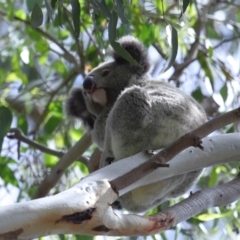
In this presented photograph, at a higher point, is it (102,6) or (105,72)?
(102,6)

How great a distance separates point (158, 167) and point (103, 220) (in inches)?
9.8

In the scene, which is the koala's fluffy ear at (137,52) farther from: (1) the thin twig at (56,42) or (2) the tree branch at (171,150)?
(2) the tree branch at (171,150)

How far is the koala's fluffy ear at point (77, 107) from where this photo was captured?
11.0ft

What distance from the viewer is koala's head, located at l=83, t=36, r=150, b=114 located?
317cm

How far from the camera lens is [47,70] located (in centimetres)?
440

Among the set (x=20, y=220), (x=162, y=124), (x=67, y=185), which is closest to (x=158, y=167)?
(x=20, y=220)

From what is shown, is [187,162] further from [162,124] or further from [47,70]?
[47,70]

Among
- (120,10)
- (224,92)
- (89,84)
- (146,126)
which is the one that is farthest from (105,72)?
(120,10)

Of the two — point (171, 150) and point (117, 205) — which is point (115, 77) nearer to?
point (117, 205)

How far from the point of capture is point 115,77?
3266mm

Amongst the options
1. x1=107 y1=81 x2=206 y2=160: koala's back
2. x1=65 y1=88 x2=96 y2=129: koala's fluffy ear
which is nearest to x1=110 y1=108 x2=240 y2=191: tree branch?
x1=107 y1=81 x2=206 y2=160: koala's back

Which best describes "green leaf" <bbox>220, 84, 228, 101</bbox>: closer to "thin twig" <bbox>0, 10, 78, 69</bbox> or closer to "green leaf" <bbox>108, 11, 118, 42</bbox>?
"thin twig" <bbox>0, 10, 78, 69</bbox>

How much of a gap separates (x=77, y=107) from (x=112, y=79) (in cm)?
25

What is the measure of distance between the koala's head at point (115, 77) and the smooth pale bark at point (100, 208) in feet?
3.59
